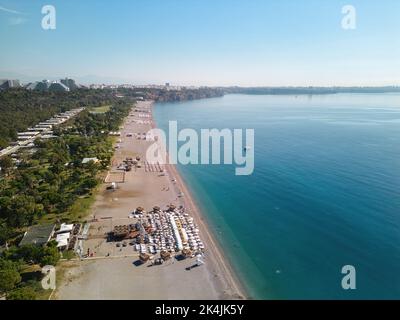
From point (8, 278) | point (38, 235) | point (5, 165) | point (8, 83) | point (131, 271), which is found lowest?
point (131, 271)

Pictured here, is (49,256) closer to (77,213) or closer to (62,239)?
(62,239)

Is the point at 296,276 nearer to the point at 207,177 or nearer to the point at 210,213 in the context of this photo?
the point at 210,213

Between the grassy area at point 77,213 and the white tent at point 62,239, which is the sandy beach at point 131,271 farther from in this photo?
the white tent at point 62,239

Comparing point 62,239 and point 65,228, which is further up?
point 65,228

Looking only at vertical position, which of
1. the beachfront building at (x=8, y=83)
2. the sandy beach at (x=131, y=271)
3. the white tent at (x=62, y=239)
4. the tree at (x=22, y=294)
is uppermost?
the beachfront building at (x=8, y=83)

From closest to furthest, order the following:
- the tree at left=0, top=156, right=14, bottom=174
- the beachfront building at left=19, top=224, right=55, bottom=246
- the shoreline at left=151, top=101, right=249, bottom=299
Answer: the shoreline at left=151, top=101, right=249, bottom=299, the beachfront building at left=19, top=224, right=55, bottom=246, the tree at left=0, top=156, right=14, bottom=174

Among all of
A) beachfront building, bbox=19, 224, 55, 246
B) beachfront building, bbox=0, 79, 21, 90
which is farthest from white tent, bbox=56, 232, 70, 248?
beachfront building, bbox=0, 79, 21, 90

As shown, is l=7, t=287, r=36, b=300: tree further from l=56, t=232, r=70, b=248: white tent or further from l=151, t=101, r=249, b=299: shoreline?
l=151, t=101, r=249, b=299: shoreline

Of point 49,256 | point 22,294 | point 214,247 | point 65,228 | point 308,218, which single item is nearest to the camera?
point 22,294

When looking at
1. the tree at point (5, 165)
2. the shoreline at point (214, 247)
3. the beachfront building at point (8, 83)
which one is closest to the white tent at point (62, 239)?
the shoreline at point (214, 247)

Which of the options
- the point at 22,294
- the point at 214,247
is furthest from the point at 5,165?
the point at 214,247
